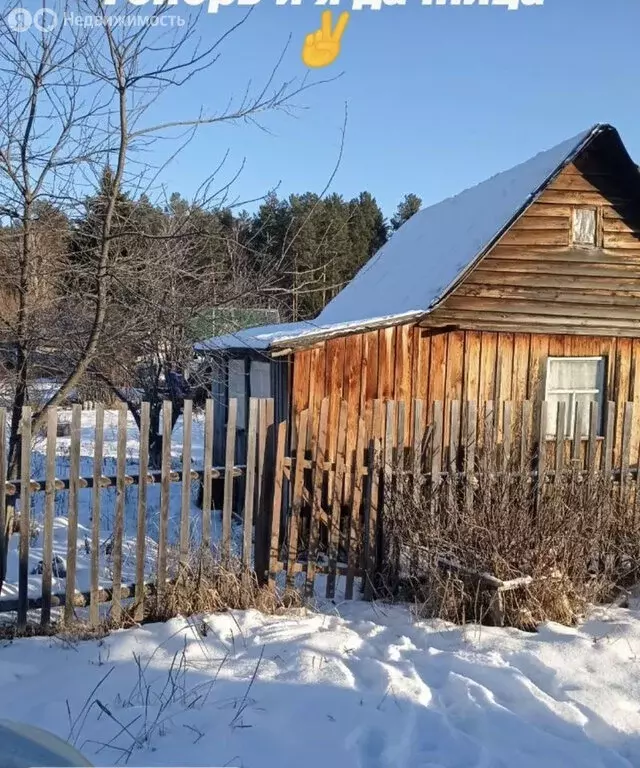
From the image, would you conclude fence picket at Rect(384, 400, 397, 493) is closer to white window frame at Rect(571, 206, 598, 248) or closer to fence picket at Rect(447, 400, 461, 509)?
fence picket at Rect(447, 400, 461, 509)

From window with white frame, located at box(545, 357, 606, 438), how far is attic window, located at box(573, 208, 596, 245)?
5.96ft

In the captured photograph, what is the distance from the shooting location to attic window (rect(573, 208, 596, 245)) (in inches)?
377

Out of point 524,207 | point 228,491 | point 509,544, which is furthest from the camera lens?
point 524,207

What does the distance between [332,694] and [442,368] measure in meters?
6.20

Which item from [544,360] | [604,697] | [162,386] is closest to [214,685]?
[604,697]

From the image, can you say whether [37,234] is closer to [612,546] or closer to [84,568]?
[84,568]

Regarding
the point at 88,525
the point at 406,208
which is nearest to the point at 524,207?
the point at 88,525

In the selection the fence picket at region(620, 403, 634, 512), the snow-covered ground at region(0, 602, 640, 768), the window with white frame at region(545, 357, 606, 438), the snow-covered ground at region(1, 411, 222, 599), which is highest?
the window with white frame at region(545, 357, 606, 438)

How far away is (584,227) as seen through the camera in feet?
31.6

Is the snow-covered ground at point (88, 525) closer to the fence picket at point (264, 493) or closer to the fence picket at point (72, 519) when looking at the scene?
the fence picket at point (264, 493)

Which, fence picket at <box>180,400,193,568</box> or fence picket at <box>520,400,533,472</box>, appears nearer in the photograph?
fence picket at <box>180,400,193,568</box>

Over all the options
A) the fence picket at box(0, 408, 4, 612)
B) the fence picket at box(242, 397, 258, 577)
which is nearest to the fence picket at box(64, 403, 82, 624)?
the fence picket at box(0, 408, 4, 612)

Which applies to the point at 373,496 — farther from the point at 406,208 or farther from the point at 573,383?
the point at 406,208

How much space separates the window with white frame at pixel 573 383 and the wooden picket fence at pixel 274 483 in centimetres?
320
